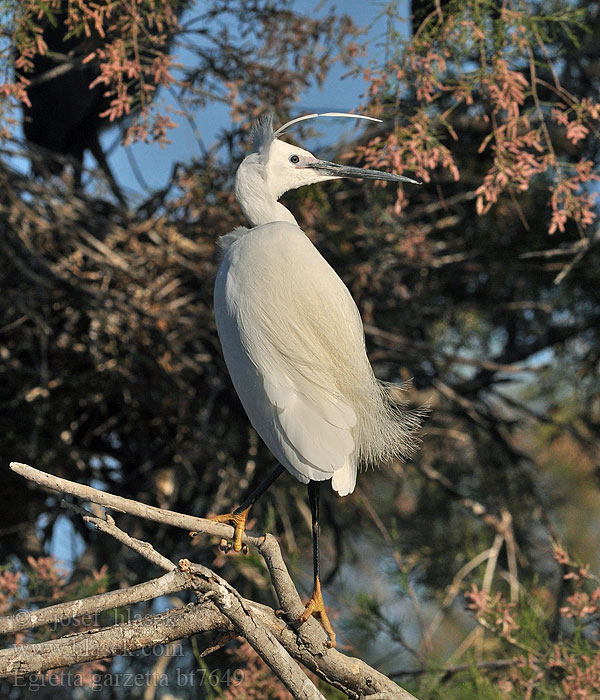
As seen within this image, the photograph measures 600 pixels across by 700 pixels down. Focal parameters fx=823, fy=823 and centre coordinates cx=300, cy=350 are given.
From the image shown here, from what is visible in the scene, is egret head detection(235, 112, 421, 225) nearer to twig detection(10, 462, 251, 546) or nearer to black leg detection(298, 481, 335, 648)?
black leg detection(298, 481, 335, 648)

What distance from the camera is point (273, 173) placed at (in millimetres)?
1891


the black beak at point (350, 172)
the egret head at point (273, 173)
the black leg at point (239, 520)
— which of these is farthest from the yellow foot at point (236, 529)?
the black beak at point (350, 172)

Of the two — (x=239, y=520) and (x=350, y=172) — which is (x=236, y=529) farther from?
(x=350, y=172)

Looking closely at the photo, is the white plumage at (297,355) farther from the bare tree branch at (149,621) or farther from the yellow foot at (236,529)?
the bare tree branch at (149,621)

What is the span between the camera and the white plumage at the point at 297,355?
149 centimetres

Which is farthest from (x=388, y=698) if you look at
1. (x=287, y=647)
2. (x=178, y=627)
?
(x=178, y=627)

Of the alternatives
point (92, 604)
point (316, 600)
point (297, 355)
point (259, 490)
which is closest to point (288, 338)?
point (297, 355)

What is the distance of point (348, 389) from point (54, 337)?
1.32 metres

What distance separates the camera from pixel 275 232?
64.4 inches

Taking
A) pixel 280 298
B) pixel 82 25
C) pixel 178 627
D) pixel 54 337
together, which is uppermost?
pixel 82 25

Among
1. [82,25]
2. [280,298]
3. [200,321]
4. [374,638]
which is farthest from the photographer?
[200,321]

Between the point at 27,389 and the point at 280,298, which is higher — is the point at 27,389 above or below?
below

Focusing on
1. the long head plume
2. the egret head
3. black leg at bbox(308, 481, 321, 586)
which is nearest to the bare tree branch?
black leg at bbox(308, 481, 321, 586)

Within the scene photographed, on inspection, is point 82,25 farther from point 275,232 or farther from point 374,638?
point 374,638
